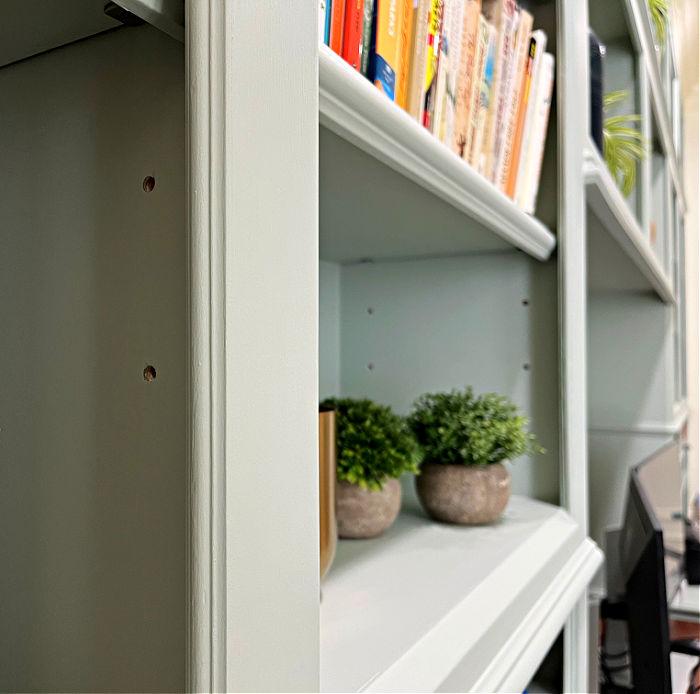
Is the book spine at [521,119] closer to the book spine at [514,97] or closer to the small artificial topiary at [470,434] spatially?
the book spine at [514,97]

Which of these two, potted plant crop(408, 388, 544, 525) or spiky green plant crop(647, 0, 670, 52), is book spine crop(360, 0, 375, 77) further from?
spiky green plant crop(647, 0, 670, 52)

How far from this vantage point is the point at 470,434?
70 cm

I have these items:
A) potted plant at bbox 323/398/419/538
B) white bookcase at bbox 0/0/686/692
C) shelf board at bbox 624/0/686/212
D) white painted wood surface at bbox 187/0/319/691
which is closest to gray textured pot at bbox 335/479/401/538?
potted plant at bbox 323/398/419/538

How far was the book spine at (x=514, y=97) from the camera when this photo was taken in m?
0.71

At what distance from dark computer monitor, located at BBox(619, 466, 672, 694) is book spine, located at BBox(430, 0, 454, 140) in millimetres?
681

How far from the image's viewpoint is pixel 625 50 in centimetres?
147

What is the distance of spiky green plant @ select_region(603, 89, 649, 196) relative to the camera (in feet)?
4.66

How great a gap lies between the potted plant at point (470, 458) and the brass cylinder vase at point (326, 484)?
0.20 meters

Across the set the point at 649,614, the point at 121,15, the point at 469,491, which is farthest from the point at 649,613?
the point at 121,15


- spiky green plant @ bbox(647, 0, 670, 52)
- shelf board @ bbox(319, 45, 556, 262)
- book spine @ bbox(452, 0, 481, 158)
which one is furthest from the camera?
spiky green plant @ bbox(647, 0, 670, 52)

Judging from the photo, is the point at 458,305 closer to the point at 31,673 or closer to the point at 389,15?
the point at 389,15

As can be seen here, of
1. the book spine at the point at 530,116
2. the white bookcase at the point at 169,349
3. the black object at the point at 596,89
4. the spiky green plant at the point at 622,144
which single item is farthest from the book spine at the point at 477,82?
the spiky green plant at the point at 622,144

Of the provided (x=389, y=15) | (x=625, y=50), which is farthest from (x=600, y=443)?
(x=389, y=15)

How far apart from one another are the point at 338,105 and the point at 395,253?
48cm
